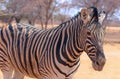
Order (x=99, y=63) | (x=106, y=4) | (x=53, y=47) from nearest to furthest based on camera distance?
(x=99, y=63) < (x=53, y=47) < (x=106, y=4)

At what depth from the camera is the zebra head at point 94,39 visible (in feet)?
13.3

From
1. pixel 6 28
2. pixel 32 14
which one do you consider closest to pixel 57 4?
pixel 32 14

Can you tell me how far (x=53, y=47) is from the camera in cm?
464

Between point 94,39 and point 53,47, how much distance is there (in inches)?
28.7

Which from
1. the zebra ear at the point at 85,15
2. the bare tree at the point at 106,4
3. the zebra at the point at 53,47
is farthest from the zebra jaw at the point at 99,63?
the bare tree at the point at 106,4

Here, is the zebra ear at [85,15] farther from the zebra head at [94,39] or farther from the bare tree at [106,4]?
the bare tree at [106,4]

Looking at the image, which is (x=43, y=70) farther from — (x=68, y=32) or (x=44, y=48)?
(x=68, y=32)

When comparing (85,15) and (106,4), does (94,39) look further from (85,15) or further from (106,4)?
(106,4)

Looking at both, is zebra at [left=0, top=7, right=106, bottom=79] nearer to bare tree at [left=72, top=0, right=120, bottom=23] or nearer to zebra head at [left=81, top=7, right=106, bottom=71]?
zebra head at [left=81, top=7, right=106, bottom=71]

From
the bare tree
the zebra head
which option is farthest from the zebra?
the bare tree

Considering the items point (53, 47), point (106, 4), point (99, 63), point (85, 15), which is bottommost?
point (99, 63)

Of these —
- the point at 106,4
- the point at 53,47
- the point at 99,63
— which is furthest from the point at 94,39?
the point at 106,4

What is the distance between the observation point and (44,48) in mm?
4754

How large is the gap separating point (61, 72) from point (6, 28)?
1439mm
